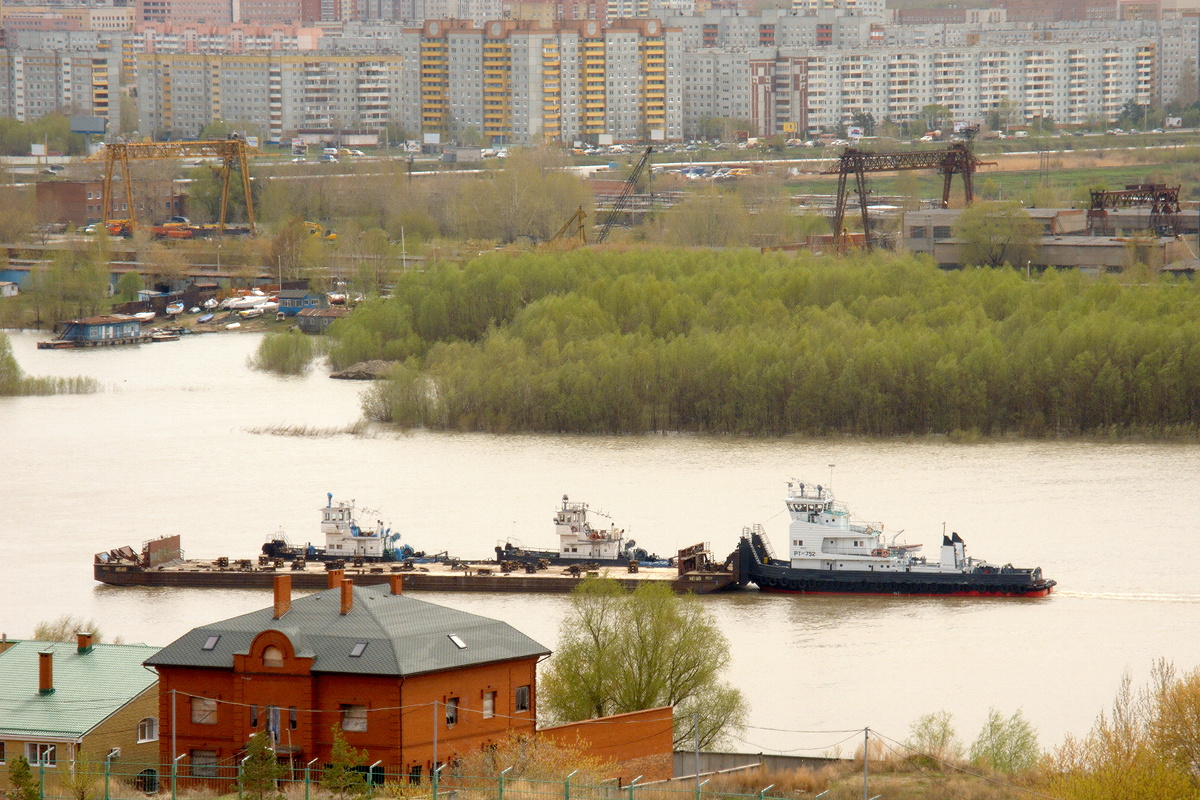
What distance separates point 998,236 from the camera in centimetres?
4503

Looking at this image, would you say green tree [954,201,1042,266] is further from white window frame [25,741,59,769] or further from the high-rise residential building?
the high-rise residential building

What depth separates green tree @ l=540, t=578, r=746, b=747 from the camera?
15242 millimetres

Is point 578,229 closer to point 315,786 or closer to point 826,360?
point 826,360

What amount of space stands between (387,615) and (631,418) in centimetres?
1873

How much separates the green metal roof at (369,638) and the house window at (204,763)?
1.94ft

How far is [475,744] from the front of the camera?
540 inches

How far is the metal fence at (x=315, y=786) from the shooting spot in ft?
41.2

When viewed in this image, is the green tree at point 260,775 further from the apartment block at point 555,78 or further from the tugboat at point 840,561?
the apartment block at point 555,78

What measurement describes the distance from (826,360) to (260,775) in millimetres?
21191

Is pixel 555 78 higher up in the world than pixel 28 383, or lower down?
higher up

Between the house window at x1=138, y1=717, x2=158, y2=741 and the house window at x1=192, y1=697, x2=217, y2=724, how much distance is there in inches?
19.5

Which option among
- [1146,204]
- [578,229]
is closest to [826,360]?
[1146,204]

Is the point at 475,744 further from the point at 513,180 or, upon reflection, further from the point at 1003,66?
the point at 1003,66

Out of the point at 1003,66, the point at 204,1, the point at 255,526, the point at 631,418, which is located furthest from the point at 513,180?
the point at 204,1
